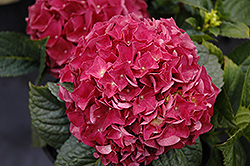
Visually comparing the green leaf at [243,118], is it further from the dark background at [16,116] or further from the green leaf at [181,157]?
the dark background at [16,116]

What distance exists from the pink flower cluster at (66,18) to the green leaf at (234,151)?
1.10 feet

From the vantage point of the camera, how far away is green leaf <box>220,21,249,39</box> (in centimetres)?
66

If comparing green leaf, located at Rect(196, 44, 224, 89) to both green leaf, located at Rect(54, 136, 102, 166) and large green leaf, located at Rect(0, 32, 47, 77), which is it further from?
large green leaf, located at Rect(0, 32, 47, 77)

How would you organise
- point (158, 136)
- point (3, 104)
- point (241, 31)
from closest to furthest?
point (158, 136) → point (241, 31) → point (3, 104)

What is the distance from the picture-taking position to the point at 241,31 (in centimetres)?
67

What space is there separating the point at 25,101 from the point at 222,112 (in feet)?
2.78

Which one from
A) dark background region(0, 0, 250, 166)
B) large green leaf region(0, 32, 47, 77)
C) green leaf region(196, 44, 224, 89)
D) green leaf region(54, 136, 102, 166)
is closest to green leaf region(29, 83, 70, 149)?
green leaf region(54, 136, 102, 166)

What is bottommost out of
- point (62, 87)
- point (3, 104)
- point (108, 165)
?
point (3, 104)

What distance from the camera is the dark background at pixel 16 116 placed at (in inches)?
41.4

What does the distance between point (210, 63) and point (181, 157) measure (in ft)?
0.68

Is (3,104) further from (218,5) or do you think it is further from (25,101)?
(218,5)

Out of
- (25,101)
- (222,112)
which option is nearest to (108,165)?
(222,112)

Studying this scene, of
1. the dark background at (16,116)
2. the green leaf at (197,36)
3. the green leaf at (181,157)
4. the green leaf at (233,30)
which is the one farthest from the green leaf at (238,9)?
the dark background at (16,116)

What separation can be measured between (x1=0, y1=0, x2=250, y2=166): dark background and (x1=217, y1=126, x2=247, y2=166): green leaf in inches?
18.8
